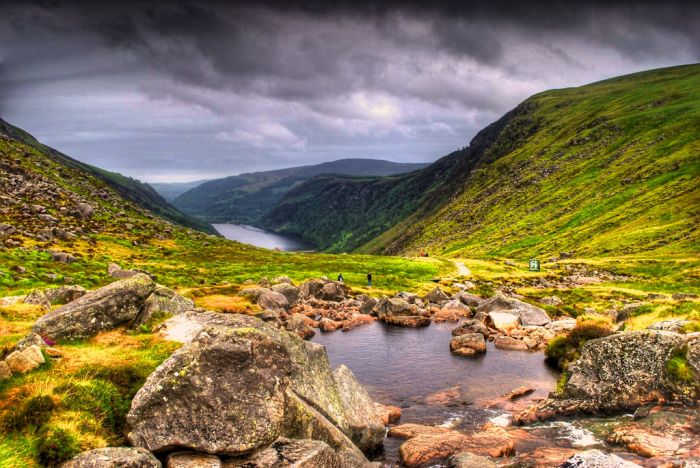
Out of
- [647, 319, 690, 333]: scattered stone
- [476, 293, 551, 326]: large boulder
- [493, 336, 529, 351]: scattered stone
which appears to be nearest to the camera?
[647, 319, 690, 333]: scattered stone

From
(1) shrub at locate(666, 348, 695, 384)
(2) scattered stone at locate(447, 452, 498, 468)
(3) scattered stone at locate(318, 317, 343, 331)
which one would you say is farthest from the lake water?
(1) shrub at locate(666, 348, 695, 384)

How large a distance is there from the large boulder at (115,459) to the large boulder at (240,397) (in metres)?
1.45

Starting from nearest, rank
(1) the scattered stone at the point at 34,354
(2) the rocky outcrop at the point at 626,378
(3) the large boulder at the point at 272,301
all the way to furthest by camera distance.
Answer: (1) the scattered stone at the point at 34,354
(2) the rocky outcrop at the point at 626,378
(3) the large boulder at the point at 272,301

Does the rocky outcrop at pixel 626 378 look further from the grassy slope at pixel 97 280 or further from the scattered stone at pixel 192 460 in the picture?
the grassy slope at pixel 97 280

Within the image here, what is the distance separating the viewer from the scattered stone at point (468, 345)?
44406 millimetres

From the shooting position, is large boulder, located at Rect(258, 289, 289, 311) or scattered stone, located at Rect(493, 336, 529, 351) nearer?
scattered stone, located at Rect(493, 336, 529, 351)

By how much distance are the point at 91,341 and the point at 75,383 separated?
777 centimetres

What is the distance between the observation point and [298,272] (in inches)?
3671

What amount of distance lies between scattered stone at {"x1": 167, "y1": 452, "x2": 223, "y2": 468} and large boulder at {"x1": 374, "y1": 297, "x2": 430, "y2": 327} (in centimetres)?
4314

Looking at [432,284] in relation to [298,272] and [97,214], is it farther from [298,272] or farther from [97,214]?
[97,214]

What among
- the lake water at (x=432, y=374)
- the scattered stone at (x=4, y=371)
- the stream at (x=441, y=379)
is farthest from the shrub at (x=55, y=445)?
the lake water at (x=432, y=374)

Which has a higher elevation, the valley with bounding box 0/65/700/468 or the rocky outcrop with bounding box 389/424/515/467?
the valley with bounding box 0/65/700/468

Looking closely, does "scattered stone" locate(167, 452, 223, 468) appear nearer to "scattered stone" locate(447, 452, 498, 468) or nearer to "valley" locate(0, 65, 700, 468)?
"valley" locate(0, 65, 700, 468)

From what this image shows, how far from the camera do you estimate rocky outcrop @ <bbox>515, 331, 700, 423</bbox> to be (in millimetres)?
26156
